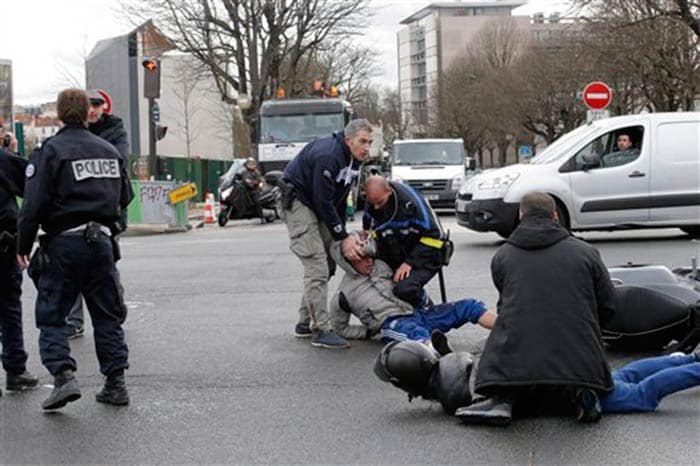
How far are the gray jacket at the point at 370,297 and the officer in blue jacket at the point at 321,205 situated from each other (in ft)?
0.48

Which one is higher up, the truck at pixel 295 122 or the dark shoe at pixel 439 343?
the truck at pixel 295 122

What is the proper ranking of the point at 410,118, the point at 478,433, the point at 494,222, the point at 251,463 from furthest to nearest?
1. the point at 410,118
2. the point at 494,222
3. the point at 478,433
4. the point at 251,463

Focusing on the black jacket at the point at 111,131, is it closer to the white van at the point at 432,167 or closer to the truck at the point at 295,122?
the white van at the point at 432,167

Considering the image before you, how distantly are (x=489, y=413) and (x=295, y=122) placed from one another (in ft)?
79.6

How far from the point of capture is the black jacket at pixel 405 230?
8336 mm

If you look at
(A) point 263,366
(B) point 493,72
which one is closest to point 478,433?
(A) point 263,366

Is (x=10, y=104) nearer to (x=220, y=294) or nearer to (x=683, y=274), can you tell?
(x=220, y=294)

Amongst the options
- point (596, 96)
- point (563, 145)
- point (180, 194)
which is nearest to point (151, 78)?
point (180, 194)

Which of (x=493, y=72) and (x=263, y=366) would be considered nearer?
(x=263, y=366)

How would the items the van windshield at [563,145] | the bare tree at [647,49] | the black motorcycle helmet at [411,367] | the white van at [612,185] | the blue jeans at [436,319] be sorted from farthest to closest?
1. the bare tree at [647,49]
2. the van windshield at [563,145]
3. the white van at [612,185]
4. the blue jeans at [436,319]
5. the black motorcycle helmet at [411,367]

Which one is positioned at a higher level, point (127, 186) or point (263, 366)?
point (127, 186)

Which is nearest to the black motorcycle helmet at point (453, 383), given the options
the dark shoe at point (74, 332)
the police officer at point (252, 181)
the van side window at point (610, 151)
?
the dark shoe at point (74, 332)

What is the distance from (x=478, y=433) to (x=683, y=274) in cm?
312

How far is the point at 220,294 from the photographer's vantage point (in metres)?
12.1
